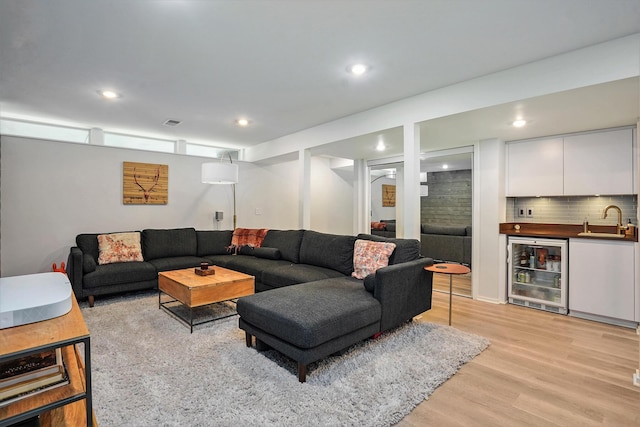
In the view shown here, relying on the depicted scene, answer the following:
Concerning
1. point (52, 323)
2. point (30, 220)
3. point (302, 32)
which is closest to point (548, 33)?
point (302, 32)

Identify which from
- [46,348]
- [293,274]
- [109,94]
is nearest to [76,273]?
[109,94]

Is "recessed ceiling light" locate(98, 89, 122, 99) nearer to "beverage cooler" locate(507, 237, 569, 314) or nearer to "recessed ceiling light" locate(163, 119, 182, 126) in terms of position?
"recessed ceiling light" locate(163, 119, 182, 126)

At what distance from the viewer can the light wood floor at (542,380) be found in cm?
188

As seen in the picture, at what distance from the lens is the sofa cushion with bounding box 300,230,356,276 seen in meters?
3.71

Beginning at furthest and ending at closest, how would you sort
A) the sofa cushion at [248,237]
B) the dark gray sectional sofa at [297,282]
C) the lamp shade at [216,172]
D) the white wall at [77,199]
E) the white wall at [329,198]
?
the white wall at [329,198] < the sofa cushion at [248,237] < the lamp shade at [216,172] < the white wall at [77,199] < the dark gray sectional sofa at [297,282]

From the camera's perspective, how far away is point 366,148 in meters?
5.00

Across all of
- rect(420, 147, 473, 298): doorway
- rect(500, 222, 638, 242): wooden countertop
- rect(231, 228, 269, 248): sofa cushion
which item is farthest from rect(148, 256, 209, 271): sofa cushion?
rect(500, 222, 638, 242): wooden countertop

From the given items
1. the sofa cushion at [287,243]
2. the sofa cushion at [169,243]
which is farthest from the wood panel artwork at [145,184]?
the sofa cushion at [287,243]

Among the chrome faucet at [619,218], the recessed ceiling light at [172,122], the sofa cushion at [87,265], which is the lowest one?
the sofa cushion at [87,265]

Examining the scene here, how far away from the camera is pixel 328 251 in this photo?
3.95m

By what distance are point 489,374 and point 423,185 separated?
15.4ft

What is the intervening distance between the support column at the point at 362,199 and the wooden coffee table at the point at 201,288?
9.83ft

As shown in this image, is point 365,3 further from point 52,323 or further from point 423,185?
point 423,185

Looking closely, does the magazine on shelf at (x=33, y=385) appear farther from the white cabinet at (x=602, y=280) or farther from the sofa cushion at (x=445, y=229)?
the sofa cushion at (x=445, y=229)
